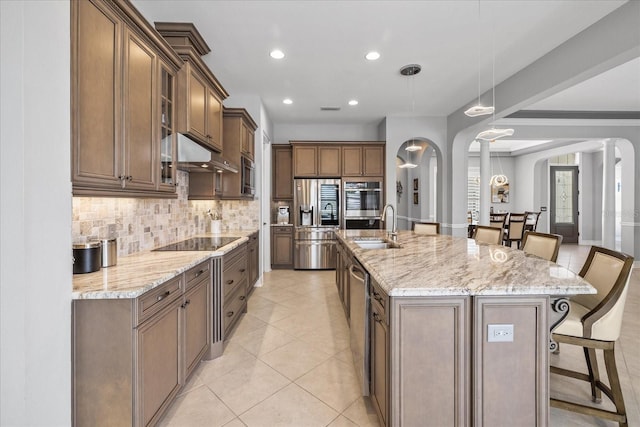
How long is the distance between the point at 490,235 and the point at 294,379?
2.61 m

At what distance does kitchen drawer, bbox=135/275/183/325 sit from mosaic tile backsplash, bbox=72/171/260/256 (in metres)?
0.64

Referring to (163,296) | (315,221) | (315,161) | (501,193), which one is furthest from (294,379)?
(501,193)

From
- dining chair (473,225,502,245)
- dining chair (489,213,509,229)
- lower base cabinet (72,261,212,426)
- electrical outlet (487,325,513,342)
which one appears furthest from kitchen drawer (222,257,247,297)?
dining chair (489,213,509,229)

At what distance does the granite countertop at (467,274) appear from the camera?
1.30 metres

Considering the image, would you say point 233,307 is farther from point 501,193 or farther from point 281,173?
point 501,193

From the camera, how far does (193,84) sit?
259 cm

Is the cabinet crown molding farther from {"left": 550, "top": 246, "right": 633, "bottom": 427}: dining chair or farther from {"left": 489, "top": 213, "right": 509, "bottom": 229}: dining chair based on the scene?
{"left": 489, "top": 213, "right": 509, "bottom": 229}: dining chair

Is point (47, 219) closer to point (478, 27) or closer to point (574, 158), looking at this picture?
point (478, 27)

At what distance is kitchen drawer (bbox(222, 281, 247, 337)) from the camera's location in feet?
8.50

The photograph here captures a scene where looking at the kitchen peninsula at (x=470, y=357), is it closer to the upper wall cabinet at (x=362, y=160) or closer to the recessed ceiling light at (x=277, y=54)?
the recessed ceiling light at (x=277, y=54)

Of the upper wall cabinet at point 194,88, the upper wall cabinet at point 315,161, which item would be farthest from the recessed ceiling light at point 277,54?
the upper wall cabinet at point 315,161

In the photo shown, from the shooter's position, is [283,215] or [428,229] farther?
[283,215]

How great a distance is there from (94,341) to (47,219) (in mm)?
587

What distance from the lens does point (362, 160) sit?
5.66 m
